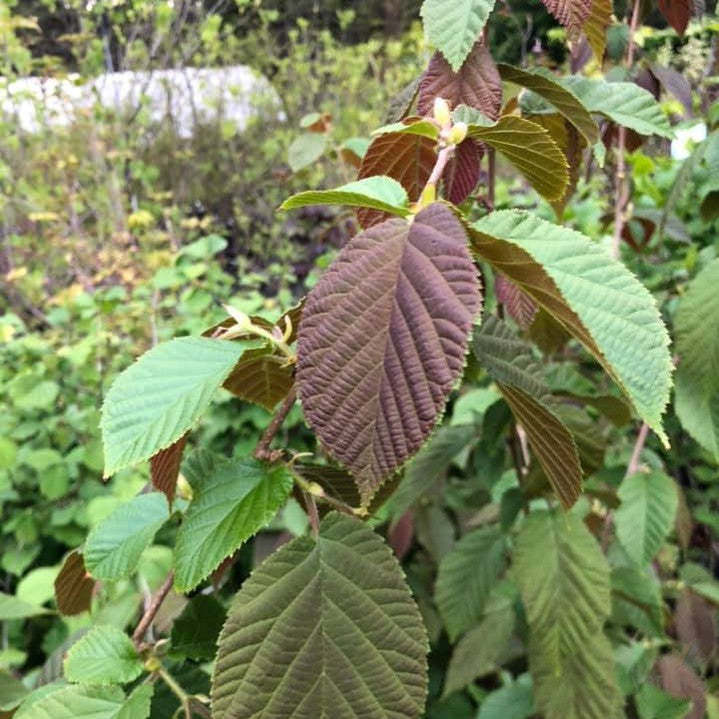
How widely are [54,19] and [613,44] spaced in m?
7.24

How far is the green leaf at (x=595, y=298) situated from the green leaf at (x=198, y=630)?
0.38 meters

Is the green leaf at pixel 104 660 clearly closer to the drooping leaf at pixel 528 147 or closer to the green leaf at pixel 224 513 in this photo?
the green leaf at pixel 224 513

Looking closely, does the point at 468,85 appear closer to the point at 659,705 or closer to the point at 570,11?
the point at 570,11

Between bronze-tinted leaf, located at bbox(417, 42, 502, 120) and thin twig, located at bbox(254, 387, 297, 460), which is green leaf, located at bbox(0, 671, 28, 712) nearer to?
thin twig, located at bbox(254, 387, 297, 460)

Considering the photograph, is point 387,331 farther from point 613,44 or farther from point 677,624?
point 677,624

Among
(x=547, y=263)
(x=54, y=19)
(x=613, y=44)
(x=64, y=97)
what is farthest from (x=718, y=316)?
(x=54, y=19)

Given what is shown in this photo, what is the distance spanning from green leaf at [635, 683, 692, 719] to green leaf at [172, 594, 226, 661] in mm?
924

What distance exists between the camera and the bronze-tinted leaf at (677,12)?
38.7 inches

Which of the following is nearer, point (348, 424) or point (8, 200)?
point (348, 424)

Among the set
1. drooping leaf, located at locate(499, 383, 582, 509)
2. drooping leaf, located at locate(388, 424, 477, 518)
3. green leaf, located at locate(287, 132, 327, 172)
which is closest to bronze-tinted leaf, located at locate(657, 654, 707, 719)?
drooping leaf, located at locate(388, 424, 477, 518)

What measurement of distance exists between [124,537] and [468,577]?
0.68 meters

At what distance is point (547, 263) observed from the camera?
17.3 inches

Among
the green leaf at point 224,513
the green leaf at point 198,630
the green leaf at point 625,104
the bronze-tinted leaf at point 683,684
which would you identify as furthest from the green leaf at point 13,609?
the bronze-tinted leaf at point 683,684

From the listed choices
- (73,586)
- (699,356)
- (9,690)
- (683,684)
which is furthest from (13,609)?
(683,684)
